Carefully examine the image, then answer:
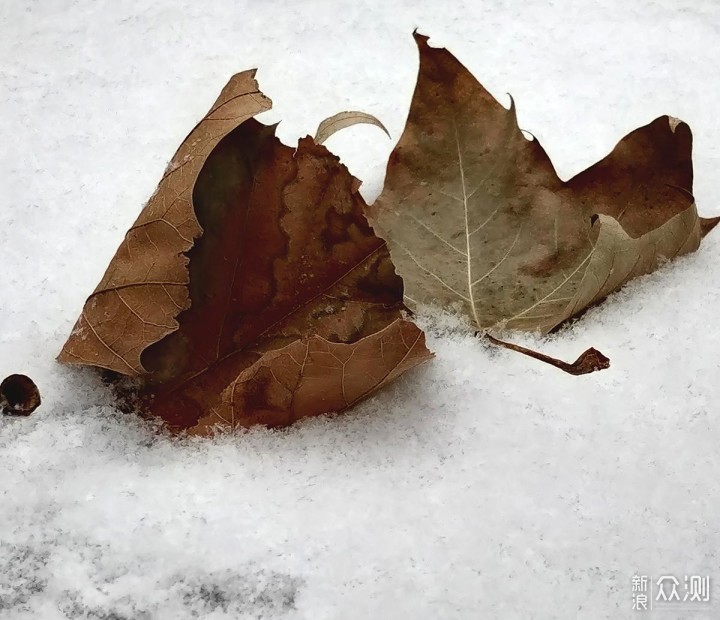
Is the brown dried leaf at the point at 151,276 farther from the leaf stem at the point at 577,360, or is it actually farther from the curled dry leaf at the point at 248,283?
the leaf stem at the point at 577,360

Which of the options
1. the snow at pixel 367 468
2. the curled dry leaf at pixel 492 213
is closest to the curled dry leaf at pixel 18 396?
the snow at pixel 367 468

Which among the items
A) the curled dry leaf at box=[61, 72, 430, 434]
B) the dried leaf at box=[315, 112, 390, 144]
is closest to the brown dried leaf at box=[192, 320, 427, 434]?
the curled dry leaf at box=[61, 72, 430, 434]

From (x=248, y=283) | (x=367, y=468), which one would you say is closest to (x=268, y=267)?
(x=248, y=283)

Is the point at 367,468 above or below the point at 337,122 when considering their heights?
below

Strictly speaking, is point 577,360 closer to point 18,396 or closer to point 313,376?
point 313,376

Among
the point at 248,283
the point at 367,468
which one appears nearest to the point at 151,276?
the point at 248,283

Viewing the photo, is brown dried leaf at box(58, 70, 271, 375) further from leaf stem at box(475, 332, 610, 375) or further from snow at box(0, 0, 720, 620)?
leaf stem at box(475, 332, 610, 375)

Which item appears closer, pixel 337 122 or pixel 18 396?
pixel 18 396
